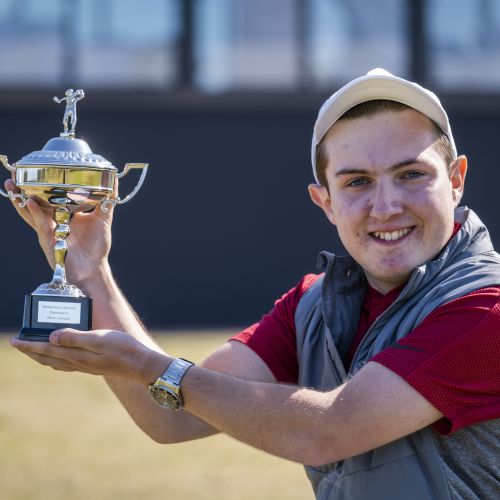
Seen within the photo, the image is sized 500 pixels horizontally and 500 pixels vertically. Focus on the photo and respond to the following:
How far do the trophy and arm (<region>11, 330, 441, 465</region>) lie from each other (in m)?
0.35

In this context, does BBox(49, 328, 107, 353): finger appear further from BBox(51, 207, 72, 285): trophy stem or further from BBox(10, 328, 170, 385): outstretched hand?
BBox(51, 207, 72, 285): trophy stem

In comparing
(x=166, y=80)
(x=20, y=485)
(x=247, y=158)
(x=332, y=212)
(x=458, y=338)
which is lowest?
(x=20, y=485)

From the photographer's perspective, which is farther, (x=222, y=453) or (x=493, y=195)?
(x=493, y=195)

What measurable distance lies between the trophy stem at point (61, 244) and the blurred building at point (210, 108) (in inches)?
337

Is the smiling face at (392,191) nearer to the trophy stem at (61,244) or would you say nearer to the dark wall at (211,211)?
the trophy stem at (61,244)

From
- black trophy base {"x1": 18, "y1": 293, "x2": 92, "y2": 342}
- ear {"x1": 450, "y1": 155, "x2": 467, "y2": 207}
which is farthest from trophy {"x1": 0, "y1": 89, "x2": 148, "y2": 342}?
ear {"x1": 450, "y1": 155, "x2": 467, "y2": 207}

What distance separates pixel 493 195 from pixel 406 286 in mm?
9911

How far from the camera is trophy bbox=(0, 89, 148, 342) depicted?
2914 millimetres

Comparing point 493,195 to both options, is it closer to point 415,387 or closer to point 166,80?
point 166,80

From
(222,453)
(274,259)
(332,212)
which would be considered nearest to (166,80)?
(274,259)

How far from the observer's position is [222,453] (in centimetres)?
628

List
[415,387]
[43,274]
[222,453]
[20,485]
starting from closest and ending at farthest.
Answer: [415,387] → [20,485] → [222,453] → [43,274]

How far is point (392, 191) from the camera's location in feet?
8.67

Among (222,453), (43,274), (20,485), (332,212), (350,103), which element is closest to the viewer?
(350,103)
